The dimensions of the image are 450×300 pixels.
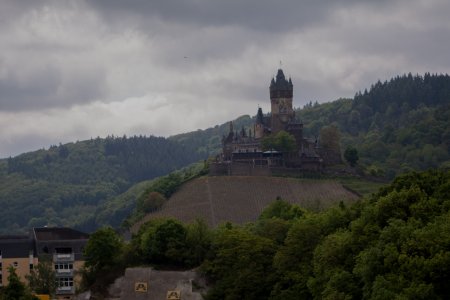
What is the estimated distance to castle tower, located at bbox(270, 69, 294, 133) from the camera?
17238 centimetres

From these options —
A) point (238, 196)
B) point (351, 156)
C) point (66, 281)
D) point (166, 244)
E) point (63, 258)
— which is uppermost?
point (351, 156)

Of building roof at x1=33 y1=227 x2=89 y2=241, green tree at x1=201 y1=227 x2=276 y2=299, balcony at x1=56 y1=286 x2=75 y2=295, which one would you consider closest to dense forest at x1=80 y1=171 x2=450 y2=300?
green tree at x1=201 y1=227 x2=276 y2=299

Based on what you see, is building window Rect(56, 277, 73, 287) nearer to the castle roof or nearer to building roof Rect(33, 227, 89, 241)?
building roof Rect(33, 227, 89, 241)

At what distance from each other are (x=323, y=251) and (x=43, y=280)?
35.0m

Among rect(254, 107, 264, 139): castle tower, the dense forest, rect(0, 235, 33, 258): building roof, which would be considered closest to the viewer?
the dense forest

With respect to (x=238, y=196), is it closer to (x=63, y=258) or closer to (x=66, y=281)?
(x=63, y=258)

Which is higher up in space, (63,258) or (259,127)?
(259,127)

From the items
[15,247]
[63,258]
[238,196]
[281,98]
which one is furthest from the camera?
[281,98]

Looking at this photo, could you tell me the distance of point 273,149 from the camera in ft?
516

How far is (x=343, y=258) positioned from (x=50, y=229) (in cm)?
5083

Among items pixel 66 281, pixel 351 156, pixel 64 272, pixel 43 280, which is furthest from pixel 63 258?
pixel 351 156

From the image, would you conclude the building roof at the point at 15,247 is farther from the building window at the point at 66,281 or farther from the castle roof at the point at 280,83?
the castle roof at the point at 280,83

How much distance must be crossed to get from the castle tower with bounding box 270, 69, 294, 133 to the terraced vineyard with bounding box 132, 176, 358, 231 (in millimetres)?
24772

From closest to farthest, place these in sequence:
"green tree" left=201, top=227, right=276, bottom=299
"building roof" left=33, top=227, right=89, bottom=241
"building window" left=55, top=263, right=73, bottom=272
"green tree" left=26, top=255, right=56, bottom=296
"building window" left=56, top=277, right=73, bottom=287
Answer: "green tree" left=201, top=227, right=276, bottom=299 → "green tree" left=26, top=255, right=56, bottom=296 → "building window" left=56, top=277, right=73, bottom=287 → "building window" left=55, top=263, right=73, bottom=272 → "building roof" left=33, top=227, right=89, bottom=241
